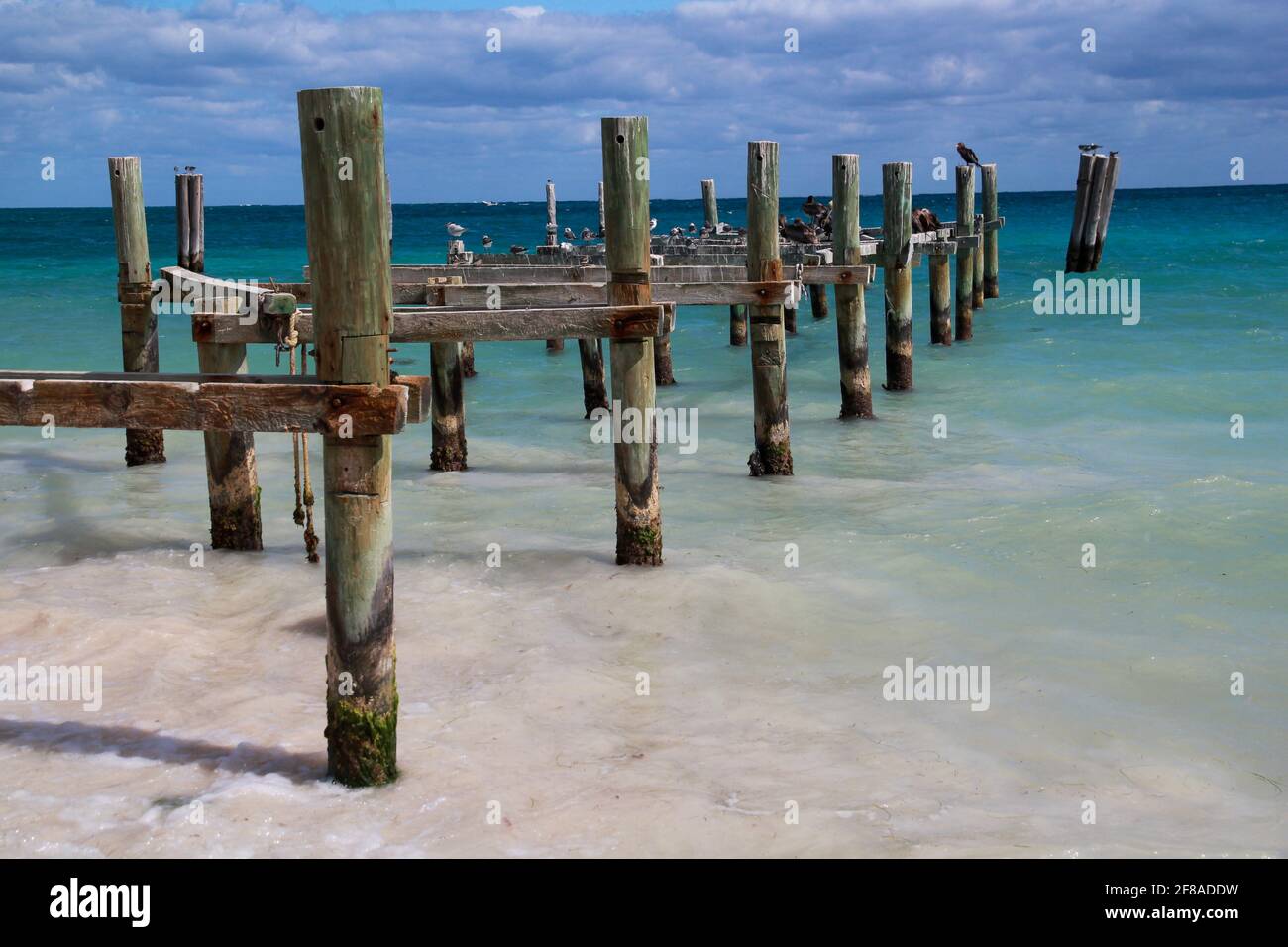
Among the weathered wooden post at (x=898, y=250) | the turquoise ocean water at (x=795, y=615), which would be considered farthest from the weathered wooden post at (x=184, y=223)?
the weathered wooden post at (x=898, y=250)

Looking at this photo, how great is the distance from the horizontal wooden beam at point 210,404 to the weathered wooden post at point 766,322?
617cm

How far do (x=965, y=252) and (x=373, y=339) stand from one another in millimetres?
20262

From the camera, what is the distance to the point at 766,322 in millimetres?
10836

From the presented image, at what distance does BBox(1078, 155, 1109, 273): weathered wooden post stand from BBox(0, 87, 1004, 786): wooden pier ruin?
250 cm

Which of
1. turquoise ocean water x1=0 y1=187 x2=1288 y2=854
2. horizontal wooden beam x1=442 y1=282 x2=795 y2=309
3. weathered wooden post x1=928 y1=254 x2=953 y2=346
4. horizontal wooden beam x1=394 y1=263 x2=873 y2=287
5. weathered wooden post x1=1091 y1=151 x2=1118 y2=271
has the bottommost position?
turquoise ocean water x1=0 y1=187 x2=1288 y2=854

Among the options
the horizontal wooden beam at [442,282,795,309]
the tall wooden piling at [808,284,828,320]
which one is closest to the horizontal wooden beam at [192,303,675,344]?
the horizontal wooden beam at [442,282,795,309]

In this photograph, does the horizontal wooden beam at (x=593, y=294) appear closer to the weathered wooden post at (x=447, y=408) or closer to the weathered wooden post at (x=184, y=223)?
the weathered wooden post at (x=447, y=408)

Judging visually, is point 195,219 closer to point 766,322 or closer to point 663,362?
point 766,322

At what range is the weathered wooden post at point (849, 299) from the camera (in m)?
13.9

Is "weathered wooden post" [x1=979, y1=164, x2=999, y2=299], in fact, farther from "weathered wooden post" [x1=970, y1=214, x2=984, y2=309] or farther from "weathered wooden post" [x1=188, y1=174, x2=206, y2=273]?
"weathered wooden post" [x1=188, y1=174, x2=206, y2=273]

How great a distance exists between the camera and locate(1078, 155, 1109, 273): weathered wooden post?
36.7ft

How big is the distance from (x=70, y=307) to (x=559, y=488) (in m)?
26.8

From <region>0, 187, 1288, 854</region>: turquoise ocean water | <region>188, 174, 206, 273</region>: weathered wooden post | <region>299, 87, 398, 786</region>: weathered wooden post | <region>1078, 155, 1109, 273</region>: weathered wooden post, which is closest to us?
<region>299, 87, 398, 786</region>: weathered wooden post
